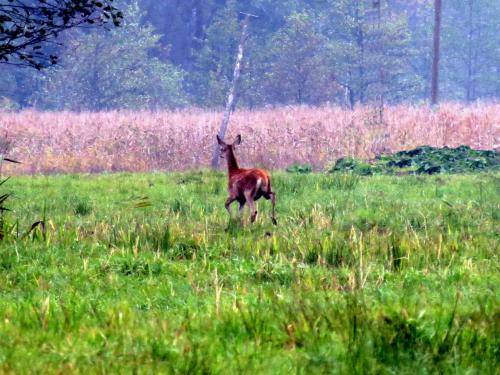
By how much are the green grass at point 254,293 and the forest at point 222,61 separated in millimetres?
44060

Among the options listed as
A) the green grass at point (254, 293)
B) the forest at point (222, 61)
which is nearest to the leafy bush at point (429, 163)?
the green grass at point (254, 293)

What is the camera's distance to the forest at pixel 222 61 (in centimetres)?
5716

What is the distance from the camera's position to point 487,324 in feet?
16.8

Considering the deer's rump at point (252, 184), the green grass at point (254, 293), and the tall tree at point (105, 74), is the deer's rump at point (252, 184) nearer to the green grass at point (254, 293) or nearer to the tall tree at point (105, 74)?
the green grass at point (254, 293)

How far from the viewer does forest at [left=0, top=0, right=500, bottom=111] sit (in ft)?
188

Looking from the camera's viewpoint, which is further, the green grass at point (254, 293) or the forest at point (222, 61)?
the forest at point (222, 61)

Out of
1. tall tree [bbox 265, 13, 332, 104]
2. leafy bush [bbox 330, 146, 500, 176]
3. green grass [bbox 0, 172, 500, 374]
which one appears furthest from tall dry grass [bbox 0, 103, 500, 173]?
tall tree [bbox 265, 13, 332, 104]

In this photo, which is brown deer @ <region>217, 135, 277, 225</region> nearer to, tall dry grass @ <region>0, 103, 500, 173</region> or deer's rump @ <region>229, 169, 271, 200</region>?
deer's rump @ <region>229, 169, 271, 200</region>

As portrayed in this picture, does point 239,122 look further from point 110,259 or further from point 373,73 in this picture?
point 373,73

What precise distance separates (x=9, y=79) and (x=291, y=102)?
20053 millimetres

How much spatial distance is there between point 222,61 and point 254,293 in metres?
55.0

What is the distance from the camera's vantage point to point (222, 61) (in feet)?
199

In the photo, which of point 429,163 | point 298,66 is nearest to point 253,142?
point 429,163

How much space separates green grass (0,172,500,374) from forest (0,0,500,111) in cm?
4406
